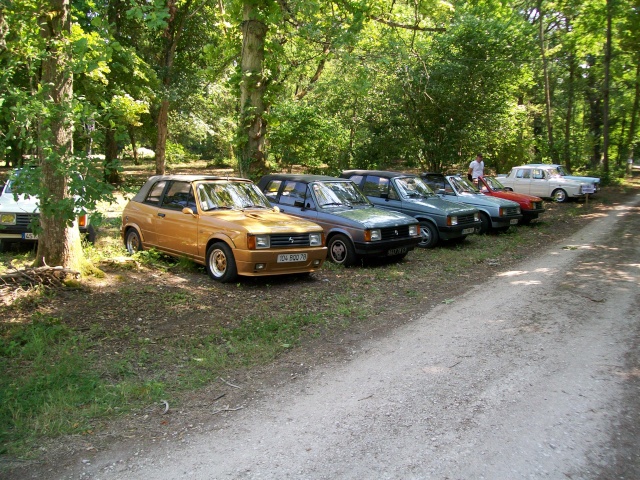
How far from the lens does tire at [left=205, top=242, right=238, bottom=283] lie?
8.11m

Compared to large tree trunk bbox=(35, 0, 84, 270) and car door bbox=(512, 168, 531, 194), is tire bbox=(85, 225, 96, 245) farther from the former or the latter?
car door bbox=(512, 168, 531, 194)

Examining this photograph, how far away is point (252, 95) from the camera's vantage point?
1316 cm

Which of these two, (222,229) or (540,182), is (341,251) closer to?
(222,229)

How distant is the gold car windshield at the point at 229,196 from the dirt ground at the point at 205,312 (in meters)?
1.26

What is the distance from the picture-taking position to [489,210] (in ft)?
45.8

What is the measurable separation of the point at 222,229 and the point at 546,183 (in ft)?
62.3

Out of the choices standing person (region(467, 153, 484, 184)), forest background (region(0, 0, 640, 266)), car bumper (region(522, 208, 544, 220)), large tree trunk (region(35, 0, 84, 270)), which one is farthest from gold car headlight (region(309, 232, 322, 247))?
standing person (region(467, 153, 484, 184))

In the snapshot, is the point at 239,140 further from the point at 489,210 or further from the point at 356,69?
the point at 489,210

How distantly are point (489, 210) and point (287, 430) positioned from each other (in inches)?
452

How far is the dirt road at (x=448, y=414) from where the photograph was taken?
335cm

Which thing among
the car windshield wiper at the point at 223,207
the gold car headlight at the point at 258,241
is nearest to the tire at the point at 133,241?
the car windshield wiper at the point at 223,207

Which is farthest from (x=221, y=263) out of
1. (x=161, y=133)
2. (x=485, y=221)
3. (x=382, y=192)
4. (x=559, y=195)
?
(x=559, y=195)

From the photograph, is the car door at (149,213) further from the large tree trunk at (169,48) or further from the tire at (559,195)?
the tire at (559,195)

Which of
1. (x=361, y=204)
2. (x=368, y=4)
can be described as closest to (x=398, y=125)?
(x=368, y=4)
